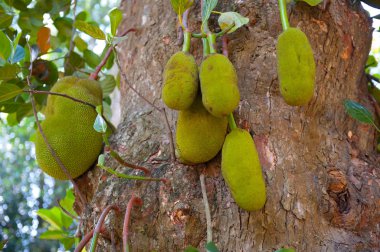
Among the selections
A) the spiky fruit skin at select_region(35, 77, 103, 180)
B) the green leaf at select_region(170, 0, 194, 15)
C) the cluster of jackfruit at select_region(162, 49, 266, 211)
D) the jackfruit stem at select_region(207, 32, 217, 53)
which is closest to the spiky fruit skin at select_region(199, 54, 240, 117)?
the cluster of jackfruit at select_region(162, 49, 266, 211)

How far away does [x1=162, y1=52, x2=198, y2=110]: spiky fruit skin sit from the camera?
2.60 ft

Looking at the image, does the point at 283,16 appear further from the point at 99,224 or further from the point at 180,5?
the point at 99,224

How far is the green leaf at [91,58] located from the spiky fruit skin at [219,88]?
37.5 inches

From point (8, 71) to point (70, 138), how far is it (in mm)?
278

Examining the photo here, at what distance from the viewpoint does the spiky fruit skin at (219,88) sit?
747 mm

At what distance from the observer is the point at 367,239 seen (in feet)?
3.07

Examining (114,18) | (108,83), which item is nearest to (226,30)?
(114,18)

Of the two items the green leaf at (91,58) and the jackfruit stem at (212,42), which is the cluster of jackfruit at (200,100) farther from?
the green leaf at (91,58)

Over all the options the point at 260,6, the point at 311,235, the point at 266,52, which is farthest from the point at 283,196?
the point at 260,6

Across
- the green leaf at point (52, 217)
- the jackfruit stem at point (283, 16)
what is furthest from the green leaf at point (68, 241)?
the jackfruit stem at point (283, 16)

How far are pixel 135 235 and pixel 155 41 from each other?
50cm

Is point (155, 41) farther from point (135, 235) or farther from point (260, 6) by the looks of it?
point (135, 235)

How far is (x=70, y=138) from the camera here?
1165 mm

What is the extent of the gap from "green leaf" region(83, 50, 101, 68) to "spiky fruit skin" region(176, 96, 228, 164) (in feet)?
2.90
